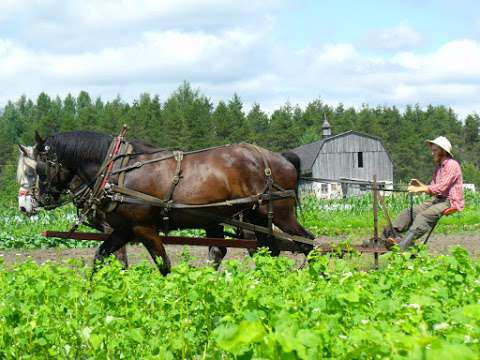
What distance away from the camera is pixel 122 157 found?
21.9 feet

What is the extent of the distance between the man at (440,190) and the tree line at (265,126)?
155 feet

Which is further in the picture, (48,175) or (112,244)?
(48,175)

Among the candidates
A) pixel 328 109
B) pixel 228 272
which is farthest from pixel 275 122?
pixel 228 272

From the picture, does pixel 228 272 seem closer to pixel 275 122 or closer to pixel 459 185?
pixel 459 185

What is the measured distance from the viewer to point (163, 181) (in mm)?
6574

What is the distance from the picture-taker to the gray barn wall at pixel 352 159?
55094 millimetres

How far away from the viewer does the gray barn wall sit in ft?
181

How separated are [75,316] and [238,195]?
3313 millimetres

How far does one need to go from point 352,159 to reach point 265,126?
24.1 meters

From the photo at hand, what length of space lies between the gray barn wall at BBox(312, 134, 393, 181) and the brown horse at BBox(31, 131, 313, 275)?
4763cm

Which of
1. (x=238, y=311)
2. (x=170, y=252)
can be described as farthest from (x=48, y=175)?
(x=170, y=252)

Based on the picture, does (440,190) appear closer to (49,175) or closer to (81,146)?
(81,146)

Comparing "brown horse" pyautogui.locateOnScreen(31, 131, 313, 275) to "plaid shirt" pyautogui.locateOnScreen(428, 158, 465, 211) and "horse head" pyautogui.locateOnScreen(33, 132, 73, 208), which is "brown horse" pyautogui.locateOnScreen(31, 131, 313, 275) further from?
"plaid shirt" pyautogui.locateOnScreen(428, 158, 465, 211)

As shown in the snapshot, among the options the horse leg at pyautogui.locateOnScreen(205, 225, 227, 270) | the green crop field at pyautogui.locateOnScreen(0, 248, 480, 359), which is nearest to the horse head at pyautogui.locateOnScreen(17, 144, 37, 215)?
the horse leg at pyautogui.locateOnScreen(205, 225, 227, 270)
